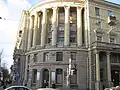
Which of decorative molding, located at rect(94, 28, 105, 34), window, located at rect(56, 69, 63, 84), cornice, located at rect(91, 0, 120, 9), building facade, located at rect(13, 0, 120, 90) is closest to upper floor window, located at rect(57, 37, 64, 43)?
building facade, located at rect(13, 0, 120, 90)

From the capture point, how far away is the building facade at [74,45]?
37.2 m

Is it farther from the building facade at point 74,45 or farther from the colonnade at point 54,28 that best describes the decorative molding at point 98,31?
the colonnade at point 54,28

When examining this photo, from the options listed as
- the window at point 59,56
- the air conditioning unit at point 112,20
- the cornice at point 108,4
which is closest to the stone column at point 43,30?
the window at point 59,56

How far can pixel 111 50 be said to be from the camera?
37.2 meters

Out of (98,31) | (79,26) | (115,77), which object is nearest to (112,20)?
(98,31)

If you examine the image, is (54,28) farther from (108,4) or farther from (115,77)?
(115,77)

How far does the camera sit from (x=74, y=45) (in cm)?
3944

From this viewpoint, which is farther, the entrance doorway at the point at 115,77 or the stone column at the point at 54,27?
the stone column at the point at 54,27

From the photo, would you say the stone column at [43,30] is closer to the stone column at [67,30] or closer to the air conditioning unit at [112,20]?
the stone column at [67,30]

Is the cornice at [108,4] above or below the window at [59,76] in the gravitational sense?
above

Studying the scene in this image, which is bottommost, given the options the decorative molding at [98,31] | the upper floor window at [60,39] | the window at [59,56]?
the window at [59,56]

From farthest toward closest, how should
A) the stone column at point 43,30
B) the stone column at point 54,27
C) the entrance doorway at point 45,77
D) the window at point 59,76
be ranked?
1. the stone column at point 43,30
2. the stone column at point 54,27
3. the entrance doorway at point 45,77
4. the window at point 59,76

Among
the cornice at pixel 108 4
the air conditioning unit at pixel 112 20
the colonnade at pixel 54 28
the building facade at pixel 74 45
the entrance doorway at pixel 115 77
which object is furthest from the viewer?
the air conditioning unit at pixel 112 20

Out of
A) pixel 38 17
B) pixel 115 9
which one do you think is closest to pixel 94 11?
pixel 115 9
